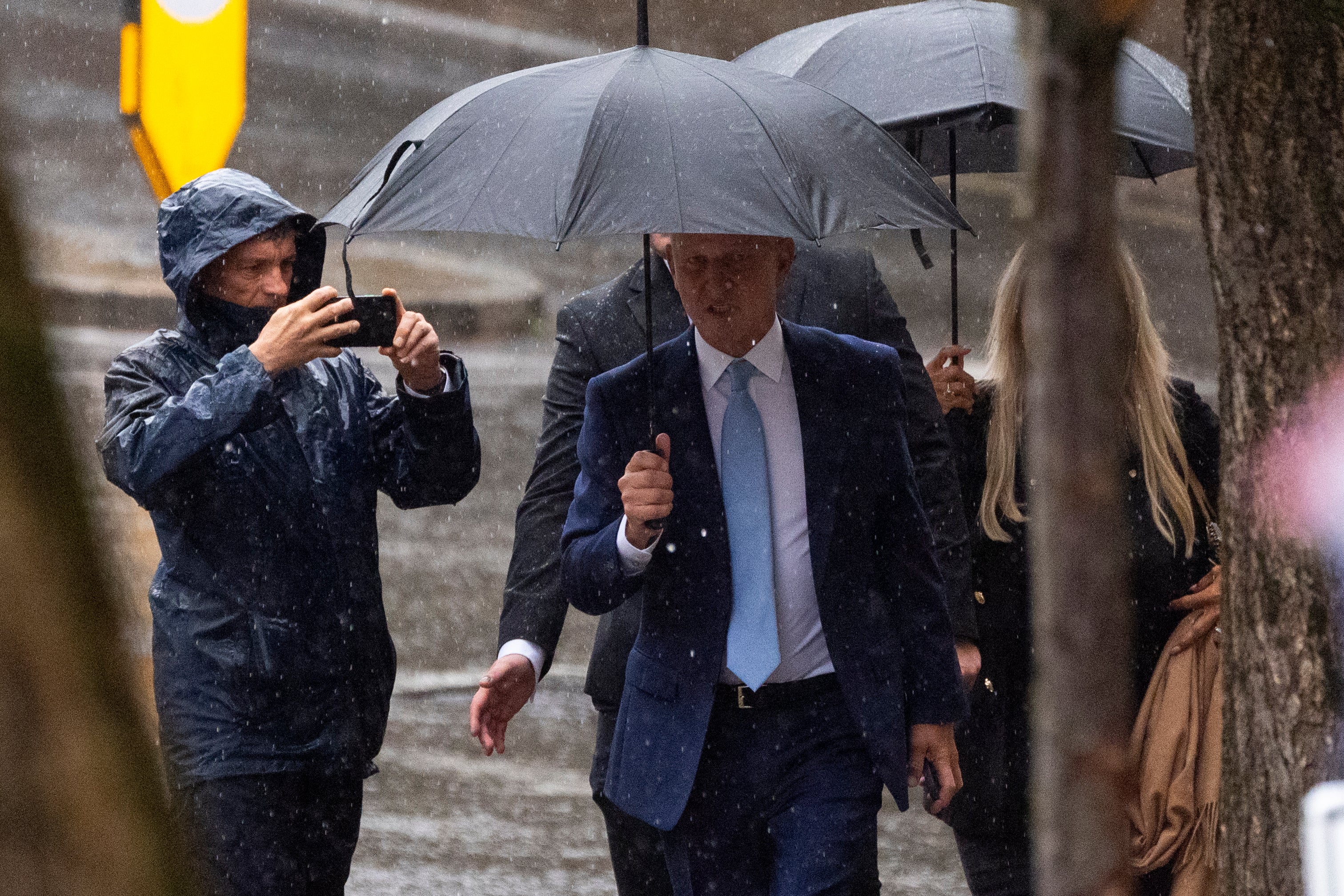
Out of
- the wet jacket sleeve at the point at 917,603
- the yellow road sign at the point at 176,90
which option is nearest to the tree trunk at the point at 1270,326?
the wet jacket sleeve at the point at 917,603

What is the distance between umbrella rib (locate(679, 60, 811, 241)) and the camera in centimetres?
346

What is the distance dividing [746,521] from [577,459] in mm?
763

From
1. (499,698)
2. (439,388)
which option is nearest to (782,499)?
(499,698)

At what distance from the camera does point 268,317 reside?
404 cm

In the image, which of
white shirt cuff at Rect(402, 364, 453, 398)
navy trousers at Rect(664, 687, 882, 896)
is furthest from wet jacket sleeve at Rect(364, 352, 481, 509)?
navy trousers at Rect(664, 687, 882, 896)

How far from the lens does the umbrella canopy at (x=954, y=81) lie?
183 inches

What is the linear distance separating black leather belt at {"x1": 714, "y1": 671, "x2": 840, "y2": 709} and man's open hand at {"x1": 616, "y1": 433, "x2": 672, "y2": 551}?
342mm

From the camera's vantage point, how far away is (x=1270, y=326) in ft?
9.50

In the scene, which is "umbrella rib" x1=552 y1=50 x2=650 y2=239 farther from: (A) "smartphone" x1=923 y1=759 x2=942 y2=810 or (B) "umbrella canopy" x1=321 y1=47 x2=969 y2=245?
(A) "smartphone" x1=923 y1=759 x2=942 y2=810

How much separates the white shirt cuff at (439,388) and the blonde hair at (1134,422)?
1.29m

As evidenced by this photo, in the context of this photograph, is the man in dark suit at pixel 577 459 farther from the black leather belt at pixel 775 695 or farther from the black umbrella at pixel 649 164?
the black leather belt at pixel 775 695

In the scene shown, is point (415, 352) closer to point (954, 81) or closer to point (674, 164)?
point (674, 164)

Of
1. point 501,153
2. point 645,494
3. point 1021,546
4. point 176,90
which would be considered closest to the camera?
point 645,494

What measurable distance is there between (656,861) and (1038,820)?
367cm
